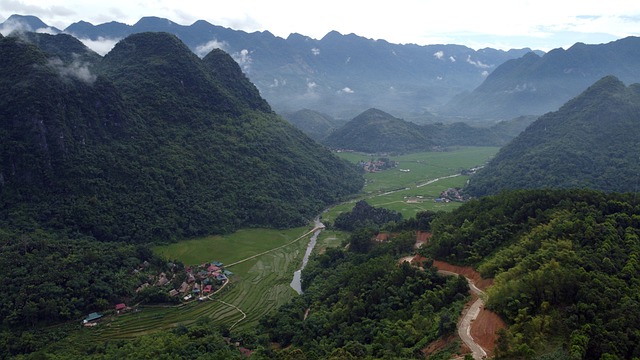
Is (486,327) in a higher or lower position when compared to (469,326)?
higher

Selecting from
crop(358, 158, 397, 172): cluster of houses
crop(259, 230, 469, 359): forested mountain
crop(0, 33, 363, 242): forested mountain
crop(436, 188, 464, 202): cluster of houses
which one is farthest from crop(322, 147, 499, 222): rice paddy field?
crop(259, 230, 469, 359): forested mountain

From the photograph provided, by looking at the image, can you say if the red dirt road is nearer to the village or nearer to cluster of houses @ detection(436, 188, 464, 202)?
the village

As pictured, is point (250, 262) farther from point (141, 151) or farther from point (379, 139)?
point (379, 139)

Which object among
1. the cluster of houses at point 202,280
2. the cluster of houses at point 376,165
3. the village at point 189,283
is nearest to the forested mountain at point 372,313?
the village at point 189,283

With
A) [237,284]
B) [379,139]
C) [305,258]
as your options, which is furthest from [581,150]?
[237,284]

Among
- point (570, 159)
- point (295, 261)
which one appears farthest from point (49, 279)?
point (570, 159)

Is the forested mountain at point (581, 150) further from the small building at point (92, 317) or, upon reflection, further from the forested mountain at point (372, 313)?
the small building at point (92, 317)

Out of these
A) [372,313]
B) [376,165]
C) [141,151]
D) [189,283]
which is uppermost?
[141,151]

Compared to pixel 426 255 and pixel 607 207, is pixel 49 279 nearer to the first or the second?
pixel 426 255
